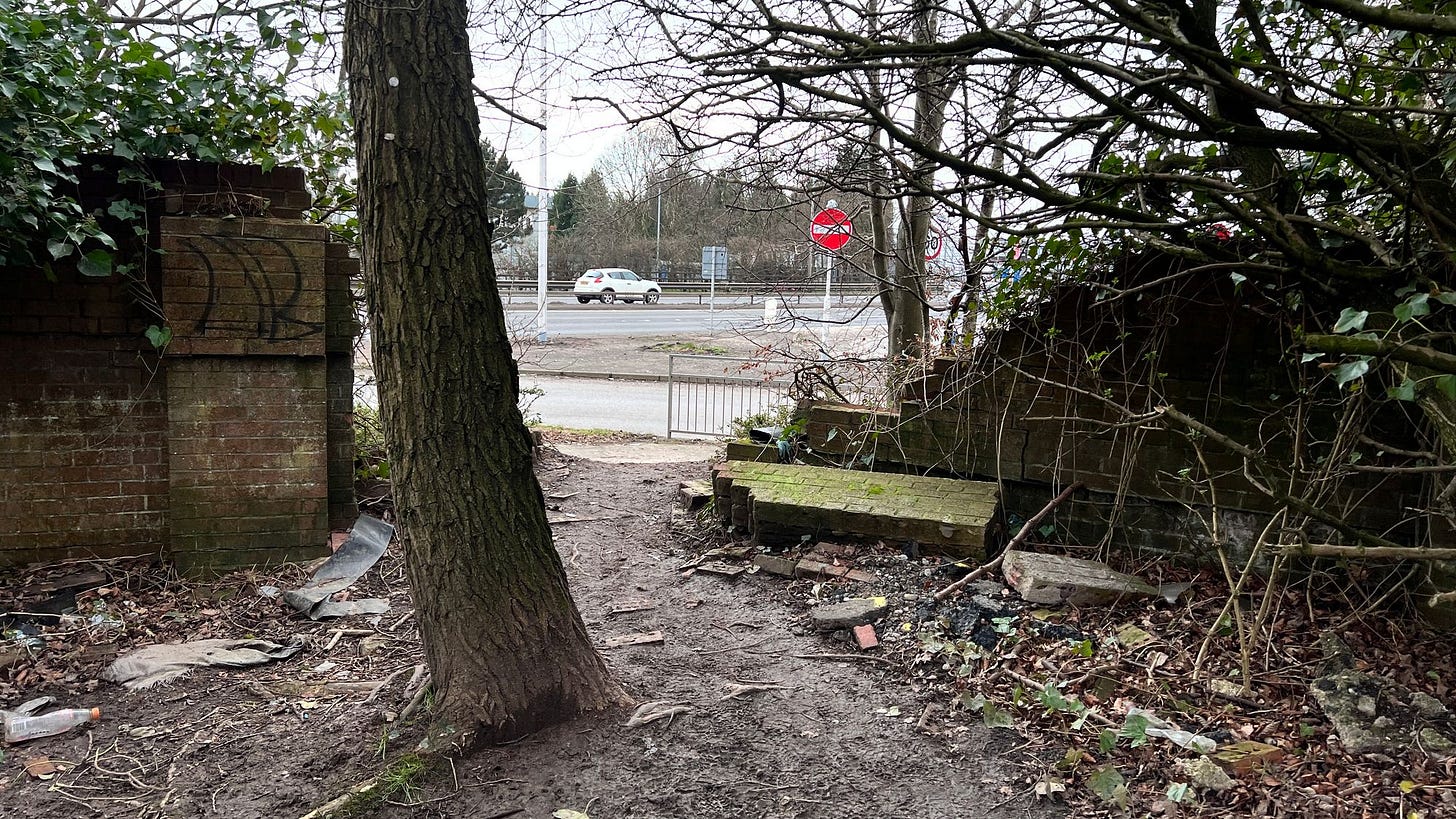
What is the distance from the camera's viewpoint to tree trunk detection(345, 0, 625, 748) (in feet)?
10.5

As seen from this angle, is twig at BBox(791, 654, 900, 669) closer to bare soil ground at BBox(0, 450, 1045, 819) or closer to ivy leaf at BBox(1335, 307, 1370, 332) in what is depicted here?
bare soil ground at BBox(0, 450, 1045, 819)

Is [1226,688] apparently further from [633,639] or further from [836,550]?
[633,639]

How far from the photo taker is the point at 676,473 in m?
9.04

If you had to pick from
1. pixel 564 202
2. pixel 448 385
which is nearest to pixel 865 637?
pixel 448 385

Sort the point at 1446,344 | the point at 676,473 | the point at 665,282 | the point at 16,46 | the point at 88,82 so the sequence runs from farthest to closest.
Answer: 1. the point at 665,282
2. the point at 676,473
3. the point at 88,82
4. the point at 16,46
5. the point at 1446,344

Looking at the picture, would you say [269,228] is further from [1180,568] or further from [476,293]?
[1180,568]

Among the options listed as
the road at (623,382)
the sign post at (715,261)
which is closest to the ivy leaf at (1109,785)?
the road at (623,382)

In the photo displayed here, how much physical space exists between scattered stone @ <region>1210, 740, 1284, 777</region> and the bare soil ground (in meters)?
0.71

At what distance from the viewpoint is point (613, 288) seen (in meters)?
38.9

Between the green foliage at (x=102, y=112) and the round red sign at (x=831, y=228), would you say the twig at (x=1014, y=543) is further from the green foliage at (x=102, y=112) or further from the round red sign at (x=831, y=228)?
the green foliage at (x=102, y=112)

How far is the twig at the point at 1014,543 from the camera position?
192 inches

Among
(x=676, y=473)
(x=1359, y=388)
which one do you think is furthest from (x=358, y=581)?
(x=1359, y=388)

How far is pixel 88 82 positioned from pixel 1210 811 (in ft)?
21.2

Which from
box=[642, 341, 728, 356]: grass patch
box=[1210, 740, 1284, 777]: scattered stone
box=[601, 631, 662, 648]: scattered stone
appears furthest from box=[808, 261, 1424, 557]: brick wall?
box=[642, 341, 728, 356]: grass patch
